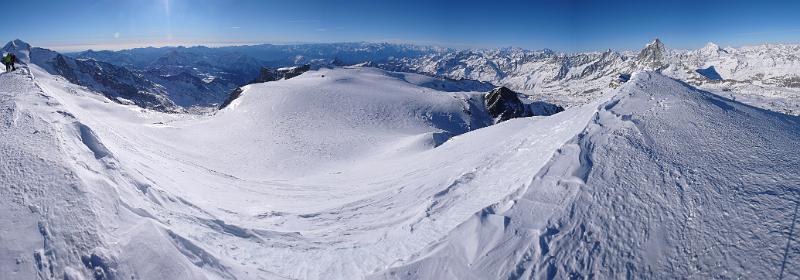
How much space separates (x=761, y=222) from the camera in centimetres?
734

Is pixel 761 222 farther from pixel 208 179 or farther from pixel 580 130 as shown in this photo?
pixel 208 179

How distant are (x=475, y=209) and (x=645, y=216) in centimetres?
370

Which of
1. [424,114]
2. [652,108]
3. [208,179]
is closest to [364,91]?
[424,114]

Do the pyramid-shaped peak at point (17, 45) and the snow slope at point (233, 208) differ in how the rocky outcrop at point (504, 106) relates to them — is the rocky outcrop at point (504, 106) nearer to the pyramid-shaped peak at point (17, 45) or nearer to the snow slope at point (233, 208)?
the snow slope at point (233, 208)

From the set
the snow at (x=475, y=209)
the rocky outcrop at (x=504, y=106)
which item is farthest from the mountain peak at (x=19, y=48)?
the snow at (x=475, y=209)

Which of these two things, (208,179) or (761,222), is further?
(208,179)

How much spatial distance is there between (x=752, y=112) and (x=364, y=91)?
173ft

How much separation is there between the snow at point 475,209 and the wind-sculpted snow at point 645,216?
0.04 metres

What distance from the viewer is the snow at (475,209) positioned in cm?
702

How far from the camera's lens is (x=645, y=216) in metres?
7.96

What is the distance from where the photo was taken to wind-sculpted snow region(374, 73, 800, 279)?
6914 millimetres

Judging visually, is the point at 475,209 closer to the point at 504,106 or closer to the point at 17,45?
the point at 504,106

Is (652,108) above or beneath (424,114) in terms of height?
above

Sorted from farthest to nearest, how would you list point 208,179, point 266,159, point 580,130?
point 266,159, point 208,179, point 580,130
